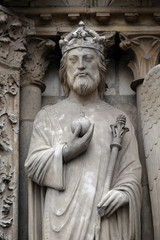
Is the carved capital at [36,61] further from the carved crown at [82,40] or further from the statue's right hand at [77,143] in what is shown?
the statue's right hand at [77,143]

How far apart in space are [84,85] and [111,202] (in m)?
1.18

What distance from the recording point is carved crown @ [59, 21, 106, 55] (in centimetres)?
947

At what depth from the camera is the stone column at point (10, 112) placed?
9.16 metres

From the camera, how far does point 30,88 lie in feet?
32.3

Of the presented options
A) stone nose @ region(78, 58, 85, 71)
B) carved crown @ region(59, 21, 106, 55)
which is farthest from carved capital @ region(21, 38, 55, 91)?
stone nose @ region(78, 58, 85, 71)

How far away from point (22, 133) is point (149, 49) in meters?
1.41

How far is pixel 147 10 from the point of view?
394 inches

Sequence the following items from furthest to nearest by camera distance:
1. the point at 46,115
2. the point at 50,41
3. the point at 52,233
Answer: the point at 50,41 < the point at 46,115 < the point at 52,233

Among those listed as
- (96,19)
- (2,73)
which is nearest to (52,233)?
(2,73)

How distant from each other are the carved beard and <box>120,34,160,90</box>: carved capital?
0.60 m

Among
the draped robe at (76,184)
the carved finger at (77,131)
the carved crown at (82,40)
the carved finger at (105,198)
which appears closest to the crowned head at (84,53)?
the carved crown at (82,40)

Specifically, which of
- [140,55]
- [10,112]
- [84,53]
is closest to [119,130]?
[84,53]

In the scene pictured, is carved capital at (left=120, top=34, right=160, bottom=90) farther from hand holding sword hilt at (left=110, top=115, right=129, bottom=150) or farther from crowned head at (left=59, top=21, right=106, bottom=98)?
hand holding sword hilt at (left=110, top=115, right=129, bottom=150)

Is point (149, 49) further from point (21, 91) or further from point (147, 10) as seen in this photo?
point (21, 91)
